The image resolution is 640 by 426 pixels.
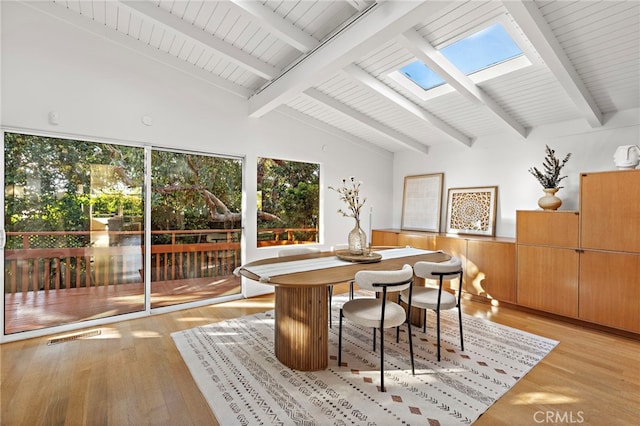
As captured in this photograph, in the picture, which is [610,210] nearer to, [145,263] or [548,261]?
[548,261]

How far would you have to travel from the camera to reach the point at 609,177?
314 cm

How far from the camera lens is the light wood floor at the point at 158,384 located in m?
1.91

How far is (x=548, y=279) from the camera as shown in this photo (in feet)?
11.7

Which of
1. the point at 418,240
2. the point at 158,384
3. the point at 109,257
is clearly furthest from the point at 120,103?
the point at 418,240

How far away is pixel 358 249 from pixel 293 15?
7.47ft

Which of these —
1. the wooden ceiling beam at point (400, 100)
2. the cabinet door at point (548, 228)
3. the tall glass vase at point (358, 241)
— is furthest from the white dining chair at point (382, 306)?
the cabinet door at point (548, 228)

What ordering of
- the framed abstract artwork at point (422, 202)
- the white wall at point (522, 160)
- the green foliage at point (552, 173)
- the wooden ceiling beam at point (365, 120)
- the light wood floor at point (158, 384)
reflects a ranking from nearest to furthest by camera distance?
the light wood floor at point (158, 384)
the white wall at point (522, 160)
the green foliage at point (552, 173)
the wooden ceiling beam at point (365, 120)
the framed abstract artwork at point (422, 202)

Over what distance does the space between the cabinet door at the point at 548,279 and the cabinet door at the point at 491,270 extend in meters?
0.11

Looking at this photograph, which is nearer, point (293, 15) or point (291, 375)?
point (291, 375)

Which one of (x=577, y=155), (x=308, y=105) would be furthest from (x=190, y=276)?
(x=577, y=155)

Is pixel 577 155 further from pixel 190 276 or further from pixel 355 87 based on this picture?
pixel 190 276

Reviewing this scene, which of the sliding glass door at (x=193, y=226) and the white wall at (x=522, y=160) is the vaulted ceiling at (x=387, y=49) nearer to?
the white wall at (x=522, y=160)

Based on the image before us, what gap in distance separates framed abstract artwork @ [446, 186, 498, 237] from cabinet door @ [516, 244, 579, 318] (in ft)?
2.95

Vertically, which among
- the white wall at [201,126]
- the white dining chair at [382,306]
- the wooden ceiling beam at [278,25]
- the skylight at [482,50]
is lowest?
the white dining chair at [382,306]
